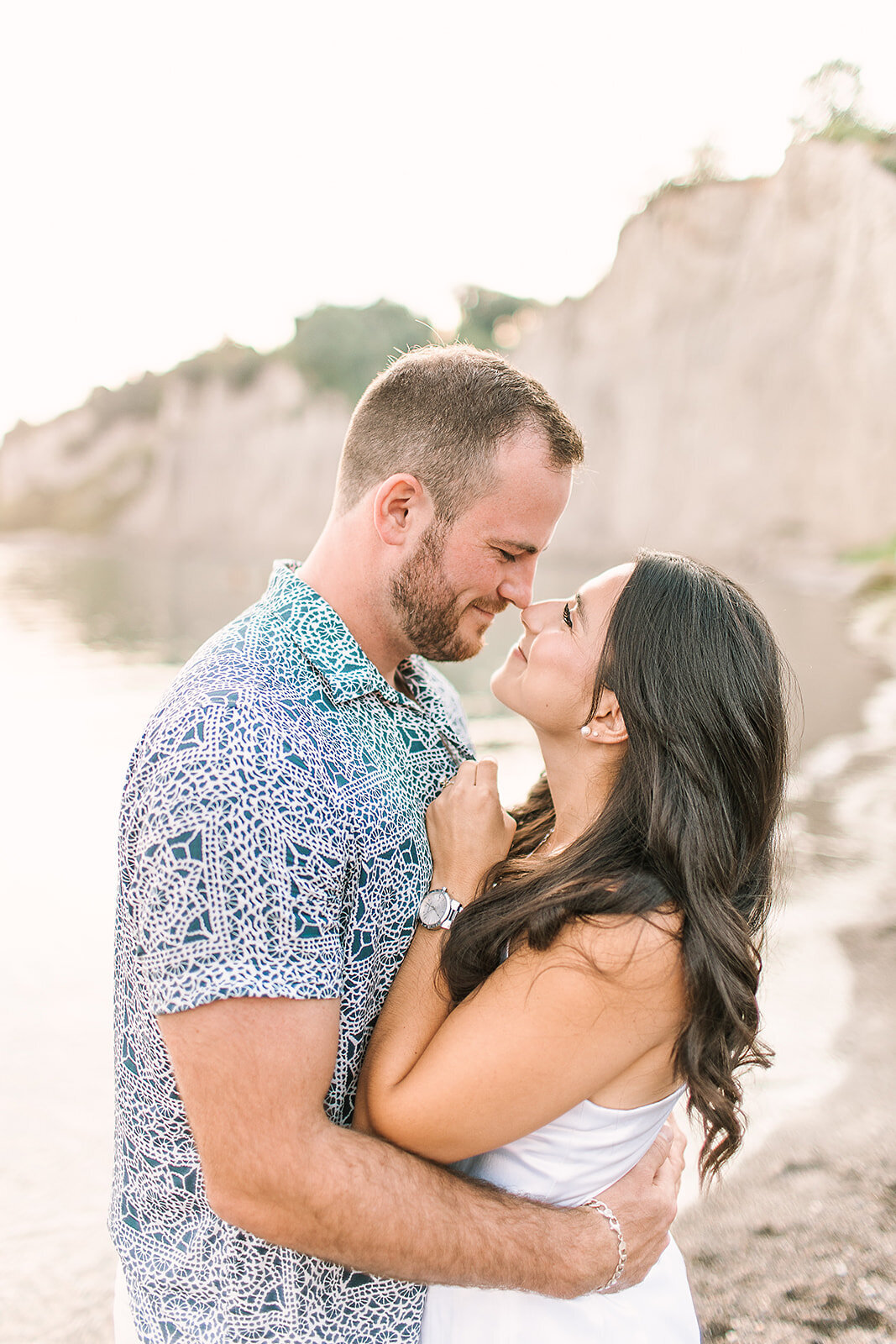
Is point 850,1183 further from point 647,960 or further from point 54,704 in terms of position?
point 54,704

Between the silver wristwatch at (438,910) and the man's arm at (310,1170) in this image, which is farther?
the silver wristwatch at (438,910)

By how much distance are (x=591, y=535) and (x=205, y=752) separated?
28783 millimetres

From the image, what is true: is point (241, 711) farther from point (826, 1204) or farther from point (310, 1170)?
point (826, 1204)

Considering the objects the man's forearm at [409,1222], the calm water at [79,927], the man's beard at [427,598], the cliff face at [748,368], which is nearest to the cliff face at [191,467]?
the cliff face at [748,368]

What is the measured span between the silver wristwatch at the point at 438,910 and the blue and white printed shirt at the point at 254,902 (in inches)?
0.9

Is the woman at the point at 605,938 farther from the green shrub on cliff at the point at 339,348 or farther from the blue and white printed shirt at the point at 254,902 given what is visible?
the green shrub on cliff at the point at 339,348

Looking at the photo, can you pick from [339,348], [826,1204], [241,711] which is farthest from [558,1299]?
[339,348]

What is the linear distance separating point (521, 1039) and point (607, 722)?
677 mm

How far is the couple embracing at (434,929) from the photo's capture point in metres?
1.42

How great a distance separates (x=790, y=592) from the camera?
20.7 m

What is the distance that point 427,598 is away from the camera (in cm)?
211

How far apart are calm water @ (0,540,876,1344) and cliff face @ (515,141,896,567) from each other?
6.06 metres

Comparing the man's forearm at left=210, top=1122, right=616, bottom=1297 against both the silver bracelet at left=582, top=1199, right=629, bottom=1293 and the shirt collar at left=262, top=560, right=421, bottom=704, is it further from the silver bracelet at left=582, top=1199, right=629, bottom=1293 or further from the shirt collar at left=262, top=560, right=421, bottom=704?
the shirt collar at left=262, top=560, right=421, bottom=704

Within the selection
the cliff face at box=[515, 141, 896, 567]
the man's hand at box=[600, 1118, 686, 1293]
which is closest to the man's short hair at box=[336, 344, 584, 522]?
the man's hand at box=[600, 1118, 686, 1293]
